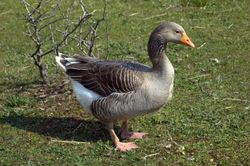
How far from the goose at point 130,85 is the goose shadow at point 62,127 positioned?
1.33 feet

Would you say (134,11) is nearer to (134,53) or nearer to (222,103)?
(134,53)

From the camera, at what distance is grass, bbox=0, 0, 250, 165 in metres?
5.87

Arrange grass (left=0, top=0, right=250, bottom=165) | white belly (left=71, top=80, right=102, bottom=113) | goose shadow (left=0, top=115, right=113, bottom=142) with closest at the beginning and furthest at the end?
1. grass (left=0, top=0, right=250, bottom=165)
2. white belly (left=71, top=80, right=102, bottom=113)
3. goose shadow (left=0, top=115, right=113, bottom=142)

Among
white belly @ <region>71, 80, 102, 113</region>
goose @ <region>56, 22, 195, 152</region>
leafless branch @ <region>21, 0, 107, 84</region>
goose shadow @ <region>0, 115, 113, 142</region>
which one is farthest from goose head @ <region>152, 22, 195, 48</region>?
goose shadow @ <region>0, 115, 113, 142</region>

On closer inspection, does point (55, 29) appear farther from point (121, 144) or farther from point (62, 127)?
point (121, 144)

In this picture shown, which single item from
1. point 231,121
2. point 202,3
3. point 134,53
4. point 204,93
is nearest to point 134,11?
point 202,3

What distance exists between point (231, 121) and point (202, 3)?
17.0 feet

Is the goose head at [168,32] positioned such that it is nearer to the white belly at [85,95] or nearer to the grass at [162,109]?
the white belly at [85,95]

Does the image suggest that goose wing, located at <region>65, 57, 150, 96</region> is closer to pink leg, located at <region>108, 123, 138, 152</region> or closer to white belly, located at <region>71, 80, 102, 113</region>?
white belly, located at <region>71, 80, 102, 113</region>

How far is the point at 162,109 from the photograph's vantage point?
693 centimetres

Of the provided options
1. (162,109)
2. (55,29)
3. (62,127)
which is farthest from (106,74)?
(55,29)

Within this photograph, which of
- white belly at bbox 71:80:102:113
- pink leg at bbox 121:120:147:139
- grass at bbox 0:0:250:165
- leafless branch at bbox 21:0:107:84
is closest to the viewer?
grass at bbox 0:0:250:165

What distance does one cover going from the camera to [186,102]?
23.3 feet

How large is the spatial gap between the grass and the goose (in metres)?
0.42
